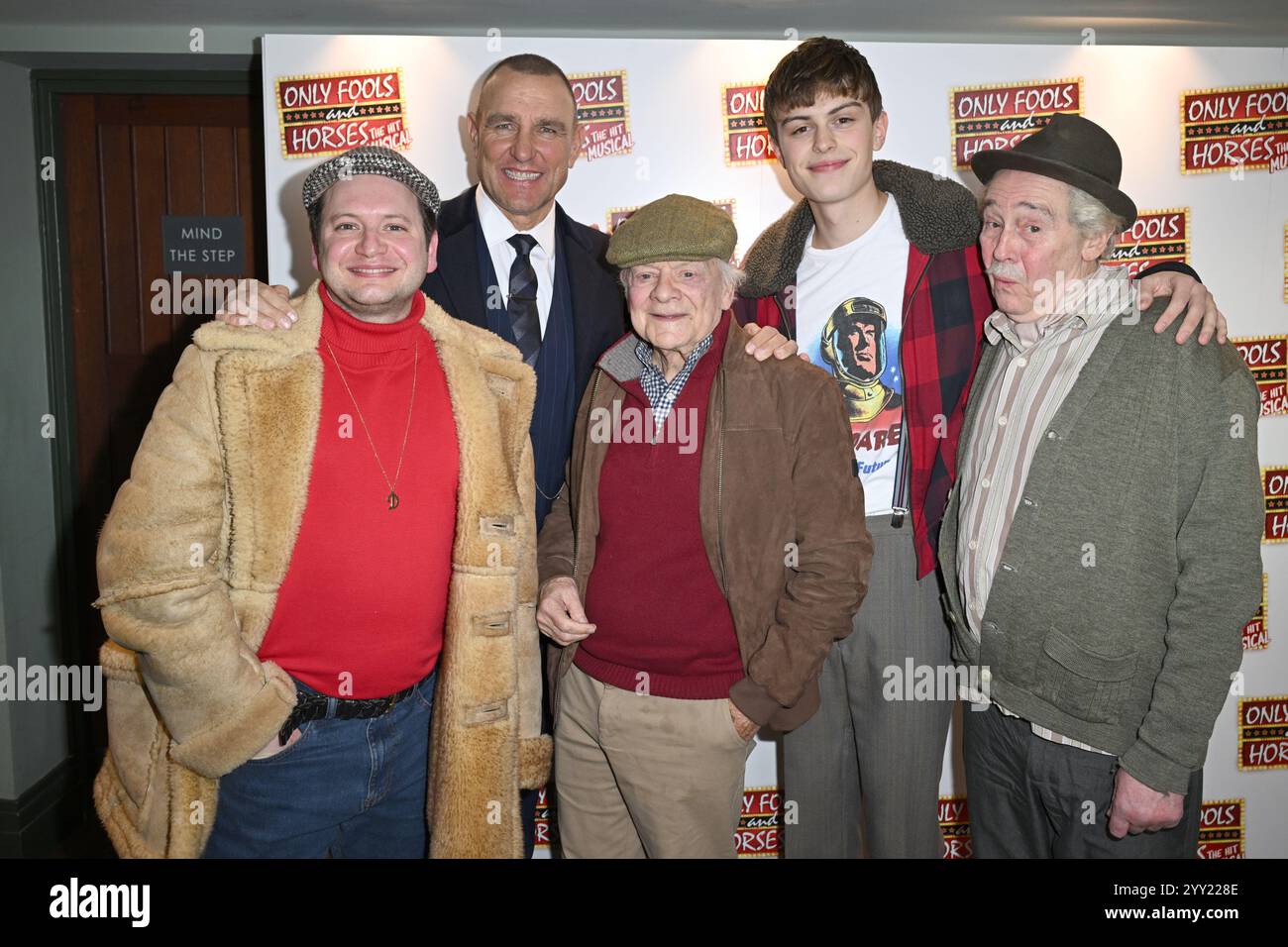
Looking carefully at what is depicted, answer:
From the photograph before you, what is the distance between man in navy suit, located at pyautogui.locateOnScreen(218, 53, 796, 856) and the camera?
265 centimetres

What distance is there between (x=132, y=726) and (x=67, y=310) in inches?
99.4

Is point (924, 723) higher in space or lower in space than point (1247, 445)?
lower

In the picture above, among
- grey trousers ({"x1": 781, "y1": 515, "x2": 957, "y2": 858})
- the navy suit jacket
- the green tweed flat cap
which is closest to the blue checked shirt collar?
the green tweed flat cap

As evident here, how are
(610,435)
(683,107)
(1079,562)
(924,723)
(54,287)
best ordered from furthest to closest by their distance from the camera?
(54,287)
(683,107)
(924,723)
(610,435)
(1079,562)

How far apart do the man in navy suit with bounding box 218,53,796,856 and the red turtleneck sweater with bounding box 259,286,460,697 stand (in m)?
0.58

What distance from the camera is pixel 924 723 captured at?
8.14 feet

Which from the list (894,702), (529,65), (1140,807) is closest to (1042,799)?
(1140,807)

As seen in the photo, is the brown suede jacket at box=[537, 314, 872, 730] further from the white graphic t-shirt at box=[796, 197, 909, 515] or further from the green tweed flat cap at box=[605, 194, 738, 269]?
the white graphic t-shirt at box=[796, 197, 909, 515]

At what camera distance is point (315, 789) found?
78.3 inches

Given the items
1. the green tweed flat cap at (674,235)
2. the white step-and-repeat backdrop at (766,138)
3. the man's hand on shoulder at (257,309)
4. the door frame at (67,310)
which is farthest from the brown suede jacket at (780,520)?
the door frame at (67,310)

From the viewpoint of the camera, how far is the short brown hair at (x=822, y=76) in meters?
2.47

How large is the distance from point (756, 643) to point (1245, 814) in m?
2.59
